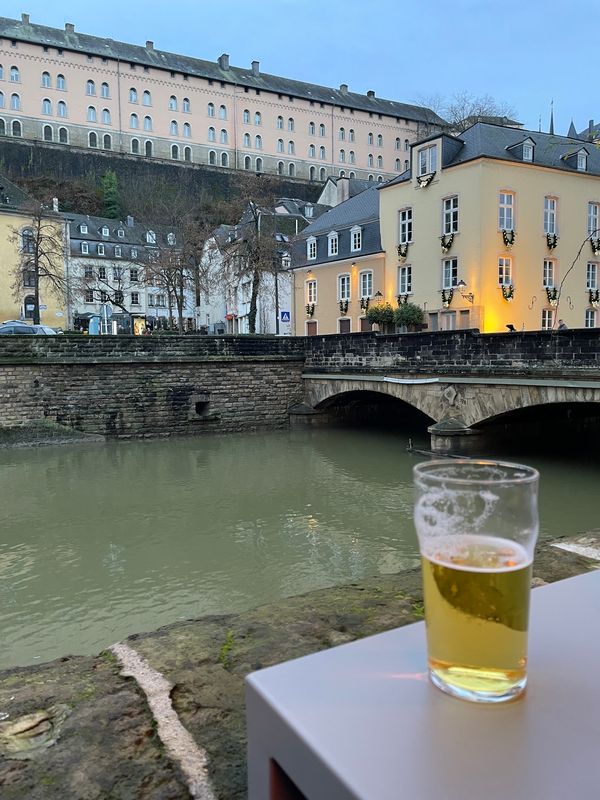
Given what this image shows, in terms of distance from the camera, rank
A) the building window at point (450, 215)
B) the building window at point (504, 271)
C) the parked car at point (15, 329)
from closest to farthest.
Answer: the building window at point (504, 271)
the parked car at point (15, 329)
the building window at point (450, 215)

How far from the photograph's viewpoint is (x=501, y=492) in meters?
0.91

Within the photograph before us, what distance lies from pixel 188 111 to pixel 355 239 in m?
51.8

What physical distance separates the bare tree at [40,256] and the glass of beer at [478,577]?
117 ft

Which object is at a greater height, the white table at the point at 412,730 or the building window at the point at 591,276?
the building window at the point at 591,276

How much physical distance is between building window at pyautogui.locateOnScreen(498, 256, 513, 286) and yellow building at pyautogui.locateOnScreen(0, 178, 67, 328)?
2650 cm

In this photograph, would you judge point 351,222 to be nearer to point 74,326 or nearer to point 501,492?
point 74,326

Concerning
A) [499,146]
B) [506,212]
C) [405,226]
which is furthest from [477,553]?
[405,226]

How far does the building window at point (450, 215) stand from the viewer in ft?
81.4

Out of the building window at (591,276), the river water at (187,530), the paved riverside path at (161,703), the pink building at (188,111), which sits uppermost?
the pink building at (188,111)

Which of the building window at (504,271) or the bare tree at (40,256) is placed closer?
the building window at (504,271)

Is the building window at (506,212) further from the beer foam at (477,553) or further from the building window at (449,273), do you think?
the beer foam at (477,553)

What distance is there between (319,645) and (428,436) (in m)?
17.6

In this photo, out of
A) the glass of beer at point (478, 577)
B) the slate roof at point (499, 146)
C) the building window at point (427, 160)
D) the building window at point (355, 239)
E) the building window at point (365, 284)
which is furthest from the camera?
the building window at point (355, 239)

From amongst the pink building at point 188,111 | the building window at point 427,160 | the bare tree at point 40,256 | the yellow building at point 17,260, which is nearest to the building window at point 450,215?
the building window at point 427,160
